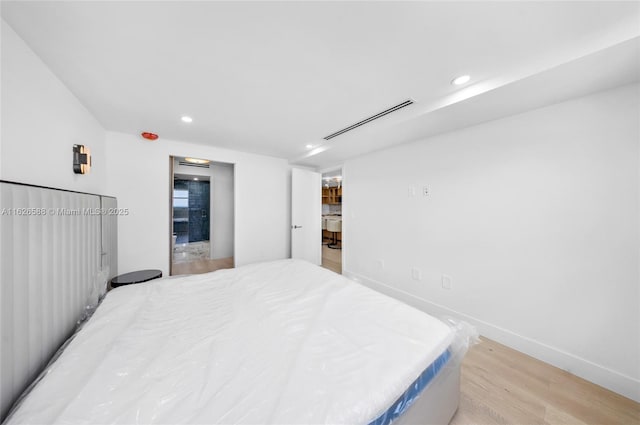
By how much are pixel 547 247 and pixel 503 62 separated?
1586 millimetres

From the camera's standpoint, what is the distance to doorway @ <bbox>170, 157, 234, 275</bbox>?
4.62 metres

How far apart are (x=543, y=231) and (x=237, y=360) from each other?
8.48 ft

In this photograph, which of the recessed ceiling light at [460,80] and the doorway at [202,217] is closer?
the recessed ceiling light at [460,80]

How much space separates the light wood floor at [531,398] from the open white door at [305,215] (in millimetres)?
2920

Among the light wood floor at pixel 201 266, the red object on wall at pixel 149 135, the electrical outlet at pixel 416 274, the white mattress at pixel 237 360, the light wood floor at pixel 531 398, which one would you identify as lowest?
the light wood floor at pixel 531 398

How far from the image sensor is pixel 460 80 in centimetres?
158

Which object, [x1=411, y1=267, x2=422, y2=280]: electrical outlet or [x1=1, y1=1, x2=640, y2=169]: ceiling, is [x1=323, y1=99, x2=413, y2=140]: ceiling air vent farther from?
[x1=411, y1=267, x2=422, y2=280]: electrical outlet

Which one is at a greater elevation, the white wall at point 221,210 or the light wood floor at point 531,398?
the white wall at point 221,210

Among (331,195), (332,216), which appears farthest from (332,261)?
(331,195)

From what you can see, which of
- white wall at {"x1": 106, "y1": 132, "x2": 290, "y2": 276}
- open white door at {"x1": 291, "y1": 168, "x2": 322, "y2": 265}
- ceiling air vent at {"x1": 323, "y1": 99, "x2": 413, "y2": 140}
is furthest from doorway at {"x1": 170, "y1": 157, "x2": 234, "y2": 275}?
ceiling air vent at {"x1": 323, "y1": 99, "x2": 413, "y2": 140}

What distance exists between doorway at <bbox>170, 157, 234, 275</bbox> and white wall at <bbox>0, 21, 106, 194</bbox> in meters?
2.20

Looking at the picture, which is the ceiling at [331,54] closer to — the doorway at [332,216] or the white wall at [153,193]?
the white wall at [153,193]

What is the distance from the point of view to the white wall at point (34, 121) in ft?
3.56

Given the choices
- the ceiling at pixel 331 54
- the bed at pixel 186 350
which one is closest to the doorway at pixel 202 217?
the ceiling at pixel 331 54
